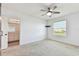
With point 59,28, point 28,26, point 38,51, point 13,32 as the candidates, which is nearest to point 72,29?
point 59,28

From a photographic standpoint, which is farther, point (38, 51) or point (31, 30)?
point (31, 30)

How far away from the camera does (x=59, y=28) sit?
594cm

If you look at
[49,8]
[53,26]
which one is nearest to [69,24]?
[53,26]

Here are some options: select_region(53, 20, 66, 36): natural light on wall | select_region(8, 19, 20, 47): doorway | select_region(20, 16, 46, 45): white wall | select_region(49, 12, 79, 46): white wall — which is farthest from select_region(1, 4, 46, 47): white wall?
select_region(49, 12, 79, 46): white wall

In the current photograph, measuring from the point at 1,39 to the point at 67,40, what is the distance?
4.53m

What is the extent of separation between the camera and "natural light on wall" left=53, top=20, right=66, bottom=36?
17.9ft

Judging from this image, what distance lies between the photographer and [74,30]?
4.70m

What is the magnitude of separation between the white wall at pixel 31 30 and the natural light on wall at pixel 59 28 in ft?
4.14

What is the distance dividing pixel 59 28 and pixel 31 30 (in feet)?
8.14

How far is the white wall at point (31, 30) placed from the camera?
4.76 metres

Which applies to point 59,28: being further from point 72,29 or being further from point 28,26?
point 28,26

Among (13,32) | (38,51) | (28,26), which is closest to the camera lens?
(38,51)

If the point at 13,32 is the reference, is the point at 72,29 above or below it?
above

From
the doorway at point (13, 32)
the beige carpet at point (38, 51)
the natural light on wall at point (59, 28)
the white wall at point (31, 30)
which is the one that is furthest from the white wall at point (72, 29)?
the doorway at point (13, 32)
